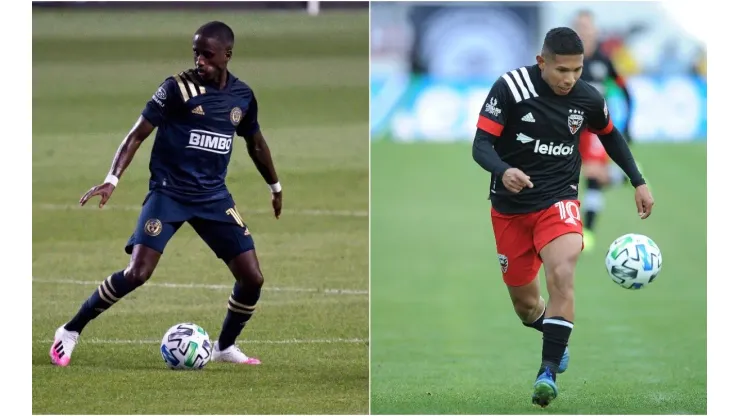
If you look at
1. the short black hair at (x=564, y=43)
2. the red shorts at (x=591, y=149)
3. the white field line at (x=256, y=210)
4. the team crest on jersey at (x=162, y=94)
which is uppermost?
the short black hair at (x=564, y=43)

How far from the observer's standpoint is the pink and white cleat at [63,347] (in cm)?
581

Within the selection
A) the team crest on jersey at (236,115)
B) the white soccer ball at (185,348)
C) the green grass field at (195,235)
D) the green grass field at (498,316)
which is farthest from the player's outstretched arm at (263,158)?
the green grass field at (498,316)

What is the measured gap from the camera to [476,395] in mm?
5805

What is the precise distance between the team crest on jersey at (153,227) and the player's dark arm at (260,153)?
0.61 metres

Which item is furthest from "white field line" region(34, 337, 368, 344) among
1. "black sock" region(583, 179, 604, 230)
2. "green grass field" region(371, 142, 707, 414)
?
"black sock" region(583, 179, 604, 230)

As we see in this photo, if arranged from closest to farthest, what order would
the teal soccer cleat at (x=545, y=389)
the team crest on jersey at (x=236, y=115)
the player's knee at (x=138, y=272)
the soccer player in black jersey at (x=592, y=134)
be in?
1. the teal soccer cleat at (x=545, y=389)
2. the player's knee at (x=138, y=272)
3. the team crest on jersey at (x=236, y=115)
4. the soccer player in black jersey at (x=592, y=134)

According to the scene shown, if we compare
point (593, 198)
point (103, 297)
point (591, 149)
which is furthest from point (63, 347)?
point (591, 149)

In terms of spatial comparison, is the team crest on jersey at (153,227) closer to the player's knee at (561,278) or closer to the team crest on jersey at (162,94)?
the team crest on jersey at (162,94)

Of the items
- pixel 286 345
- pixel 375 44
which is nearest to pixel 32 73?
pixel 286 345

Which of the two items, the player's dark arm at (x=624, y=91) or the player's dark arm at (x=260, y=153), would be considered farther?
the player's dark arm at (x=624, y=91)

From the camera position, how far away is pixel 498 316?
8.98 m

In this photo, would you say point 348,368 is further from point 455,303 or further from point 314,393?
point 455,303

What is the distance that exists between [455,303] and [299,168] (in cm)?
167

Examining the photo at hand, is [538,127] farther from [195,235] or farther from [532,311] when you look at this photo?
[195,235]
